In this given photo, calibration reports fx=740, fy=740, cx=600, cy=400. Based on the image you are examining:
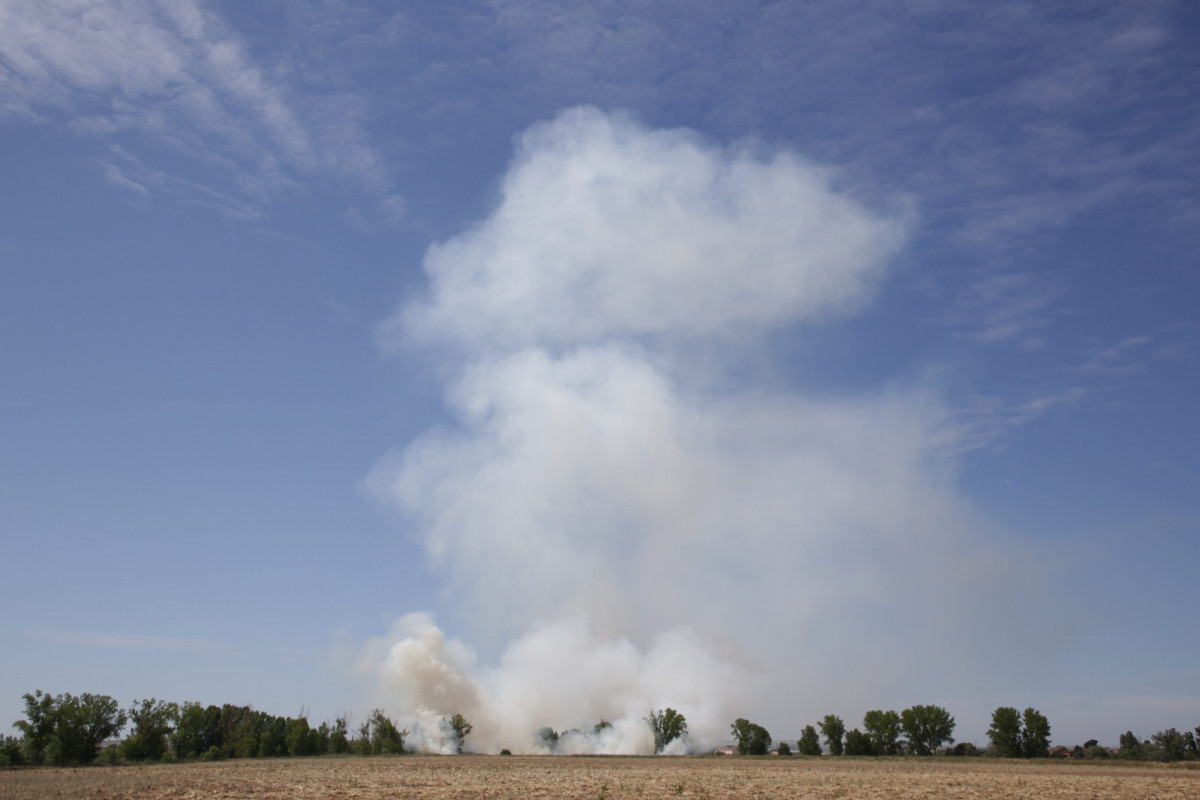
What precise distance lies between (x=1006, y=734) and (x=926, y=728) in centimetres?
1460

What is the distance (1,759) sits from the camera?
107 metres

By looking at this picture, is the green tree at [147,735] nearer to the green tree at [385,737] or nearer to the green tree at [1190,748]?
the green tree at [385,737]

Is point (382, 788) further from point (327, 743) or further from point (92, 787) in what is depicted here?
point (327, 743)

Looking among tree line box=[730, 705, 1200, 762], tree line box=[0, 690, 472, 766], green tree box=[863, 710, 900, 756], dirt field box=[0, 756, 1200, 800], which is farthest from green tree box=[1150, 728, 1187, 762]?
tree line box=[0, 690, 472, 766]

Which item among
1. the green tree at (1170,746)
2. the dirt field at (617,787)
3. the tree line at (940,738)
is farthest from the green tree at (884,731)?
the dirt field at (617,787)

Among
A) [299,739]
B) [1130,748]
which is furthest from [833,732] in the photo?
[299,739]

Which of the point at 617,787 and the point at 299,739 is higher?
the point at 617,787

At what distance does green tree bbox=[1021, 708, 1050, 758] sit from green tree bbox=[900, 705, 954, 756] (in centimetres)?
1297

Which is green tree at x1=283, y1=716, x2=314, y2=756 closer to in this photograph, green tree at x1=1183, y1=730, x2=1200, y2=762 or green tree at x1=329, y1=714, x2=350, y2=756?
green tree at x1=329, y1=714, x2=350, y2=756

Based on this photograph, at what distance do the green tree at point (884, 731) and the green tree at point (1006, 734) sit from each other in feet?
58.7

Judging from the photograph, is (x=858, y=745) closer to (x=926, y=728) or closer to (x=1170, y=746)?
(x=926, y=728)

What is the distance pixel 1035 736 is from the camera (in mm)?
141250

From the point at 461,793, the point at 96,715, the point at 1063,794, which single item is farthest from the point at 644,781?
the point at 96,715

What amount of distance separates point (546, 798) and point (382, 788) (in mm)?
15077
